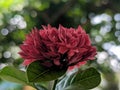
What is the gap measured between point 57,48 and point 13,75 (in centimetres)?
13

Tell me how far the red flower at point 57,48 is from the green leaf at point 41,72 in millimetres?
11

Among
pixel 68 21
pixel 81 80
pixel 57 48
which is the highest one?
pixel 57 48

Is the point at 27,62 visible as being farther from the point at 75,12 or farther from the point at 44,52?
the point at 75,12

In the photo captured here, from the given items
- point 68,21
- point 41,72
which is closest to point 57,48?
point 41,72

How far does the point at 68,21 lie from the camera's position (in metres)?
4.88

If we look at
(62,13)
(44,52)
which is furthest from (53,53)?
(62,13)

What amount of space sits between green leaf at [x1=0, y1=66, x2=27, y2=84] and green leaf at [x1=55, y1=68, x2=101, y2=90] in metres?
0.08

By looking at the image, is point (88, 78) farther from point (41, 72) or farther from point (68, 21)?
point (68, 21)

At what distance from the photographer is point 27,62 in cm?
75

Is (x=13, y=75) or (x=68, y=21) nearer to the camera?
(x=13, y=75)

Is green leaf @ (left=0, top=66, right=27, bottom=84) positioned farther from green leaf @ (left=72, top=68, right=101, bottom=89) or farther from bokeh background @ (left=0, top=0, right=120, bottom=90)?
bokeh background @ (left=0, top=0, right=120, bottom=90)

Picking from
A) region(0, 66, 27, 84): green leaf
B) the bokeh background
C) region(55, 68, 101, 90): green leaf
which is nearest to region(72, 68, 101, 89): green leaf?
region(55, 68, 101, 90): green leaf

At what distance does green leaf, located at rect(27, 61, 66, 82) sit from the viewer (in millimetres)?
719

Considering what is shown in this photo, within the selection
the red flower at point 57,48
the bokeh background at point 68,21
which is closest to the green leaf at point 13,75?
the red flower at point 57,48
